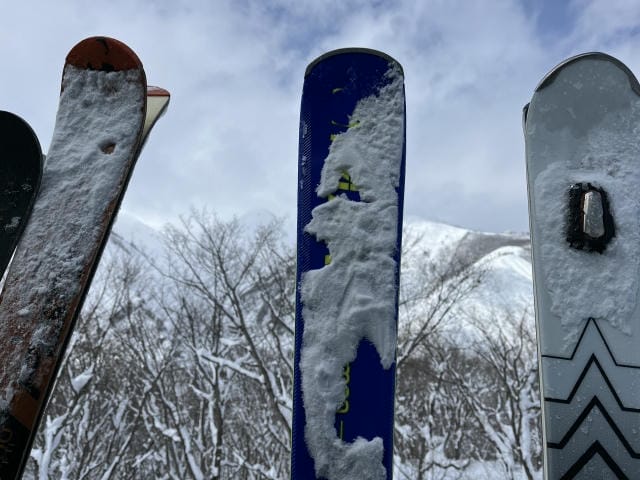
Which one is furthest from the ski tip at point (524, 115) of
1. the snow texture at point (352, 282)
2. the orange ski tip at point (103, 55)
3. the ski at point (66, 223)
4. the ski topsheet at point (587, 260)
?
the orange ski tip at point (103, 55)

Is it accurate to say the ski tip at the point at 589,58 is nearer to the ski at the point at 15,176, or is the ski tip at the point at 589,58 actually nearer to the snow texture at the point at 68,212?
the snow texture at the point at 68,212

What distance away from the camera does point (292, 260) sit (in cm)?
817

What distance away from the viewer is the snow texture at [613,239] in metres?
1.65

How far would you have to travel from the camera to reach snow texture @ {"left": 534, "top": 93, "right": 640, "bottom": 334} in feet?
5.40

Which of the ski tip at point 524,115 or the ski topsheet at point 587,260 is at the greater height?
the ski tip at point 524,115

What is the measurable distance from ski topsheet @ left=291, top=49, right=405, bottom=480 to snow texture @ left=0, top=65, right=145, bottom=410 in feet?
2.76

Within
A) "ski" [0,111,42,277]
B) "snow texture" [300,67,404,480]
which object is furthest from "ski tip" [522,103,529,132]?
"ski" [0,111,42,277]

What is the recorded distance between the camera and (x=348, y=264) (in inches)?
68.9

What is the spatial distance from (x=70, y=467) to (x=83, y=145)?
660 centimetres

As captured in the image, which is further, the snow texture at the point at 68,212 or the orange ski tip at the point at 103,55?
the orange ski tip at the point at 103,55

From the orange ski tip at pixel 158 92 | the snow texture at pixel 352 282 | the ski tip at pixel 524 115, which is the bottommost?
the snow texture at pixel 352 282

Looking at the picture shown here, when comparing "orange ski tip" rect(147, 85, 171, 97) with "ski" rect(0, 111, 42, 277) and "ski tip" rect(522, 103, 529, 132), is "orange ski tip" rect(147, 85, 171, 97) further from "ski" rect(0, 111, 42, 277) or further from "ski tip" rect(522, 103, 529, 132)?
"ski tip" rect(522, 103, 529, 132)

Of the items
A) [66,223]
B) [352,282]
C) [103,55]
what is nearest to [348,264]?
[352,282]

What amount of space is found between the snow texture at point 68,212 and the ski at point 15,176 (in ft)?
0.15
